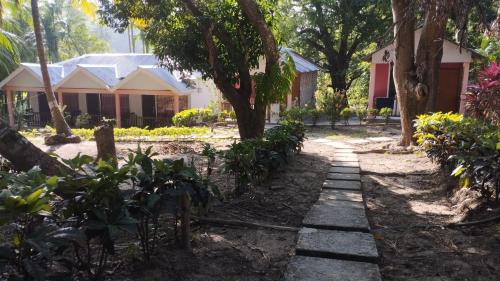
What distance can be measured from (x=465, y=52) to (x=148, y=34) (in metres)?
12.9

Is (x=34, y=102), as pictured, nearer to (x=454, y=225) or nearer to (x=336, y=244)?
(x=336, y=244)

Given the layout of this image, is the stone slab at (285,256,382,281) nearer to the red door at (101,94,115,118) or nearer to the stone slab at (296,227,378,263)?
the stone slab at (296,227,378,263)

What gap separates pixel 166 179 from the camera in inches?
132

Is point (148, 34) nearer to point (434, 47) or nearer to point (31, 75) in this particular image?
point (434, 47)

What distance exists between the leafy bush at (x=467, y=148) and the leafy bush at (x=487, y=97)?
1712 millimetres

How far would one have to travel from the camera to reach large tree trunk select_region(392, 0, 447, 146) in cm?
966

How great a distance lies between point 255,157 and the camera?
5.95 m

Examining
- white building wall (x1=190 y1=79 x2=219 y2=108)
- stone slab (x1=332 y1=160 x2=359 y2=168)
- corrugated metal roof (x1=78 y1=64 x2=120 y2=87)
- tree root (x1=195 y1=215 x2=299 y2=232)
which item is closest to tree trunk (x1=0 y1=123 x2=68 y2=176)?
tree root (x1=195 y1=215 x2=299 y2=232)

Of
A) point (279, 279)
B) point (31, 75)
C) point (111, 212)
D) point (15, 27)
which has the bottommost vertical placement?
point (279, 279)

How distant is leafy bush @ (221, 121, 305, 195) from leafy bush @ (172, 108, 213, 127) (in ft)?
33.9

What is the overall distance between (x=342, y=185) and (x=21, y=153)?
470 cm

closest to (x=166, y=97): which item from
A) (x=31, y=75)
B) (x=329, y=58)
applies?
(x=31, y=75)

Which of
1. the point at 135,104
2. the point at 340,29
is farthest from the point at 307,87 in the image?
the point at 135,104

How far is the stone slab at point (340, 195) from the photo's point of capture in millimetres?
5598
